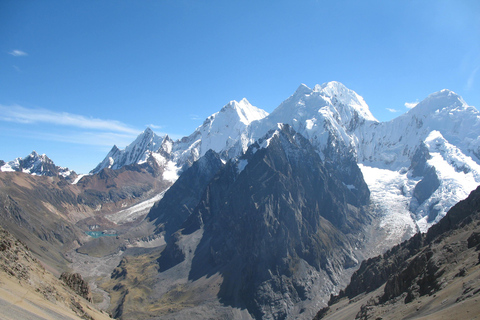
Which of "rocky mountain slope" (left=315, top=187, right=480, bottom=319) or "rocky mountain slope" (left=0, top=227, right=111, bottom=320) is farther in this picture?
"rocky mountain slope" (left=315, top=187, right=480, bottom=319)

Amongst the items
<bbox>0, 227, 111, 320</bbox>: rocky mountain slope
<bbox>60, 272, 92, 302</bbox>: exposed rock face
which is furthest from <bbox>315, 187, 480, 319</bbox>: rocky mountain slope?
<bbox>60, 272, 92, 302</bbox>: exposed rock face

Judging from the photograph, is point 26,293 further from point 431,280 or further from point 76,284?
point 431,280

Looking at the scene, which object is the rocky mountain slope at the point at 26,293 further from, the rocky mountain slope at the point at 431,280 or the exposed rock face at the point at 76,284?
the rocky mountain slope at the point at 431,280

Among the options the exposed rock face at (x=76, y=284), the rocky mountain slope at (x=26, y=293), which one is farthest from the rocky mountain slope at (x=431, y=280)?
the exposed rock face at (x=76, y=284)

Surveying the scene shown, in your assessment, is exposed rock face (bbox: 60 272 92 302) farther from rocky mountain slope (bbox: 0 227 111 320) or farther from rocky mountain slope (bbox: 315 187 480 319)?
rocky mountain slope (bbox: 315 187 480 319)

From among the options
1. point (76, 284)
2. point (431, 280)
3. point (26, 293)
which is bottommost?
point (431, 280)

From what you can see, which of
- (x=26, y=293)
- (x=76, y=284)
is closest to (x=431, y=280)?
(x=26, y=293)

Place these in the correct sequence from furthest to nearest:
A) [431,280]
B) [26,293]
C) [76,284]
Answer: [76,284] < [431,280] < [26,293]

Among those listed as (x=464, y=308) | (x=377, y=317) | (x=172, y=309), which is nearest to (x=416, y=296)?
(x=377, y=317)
